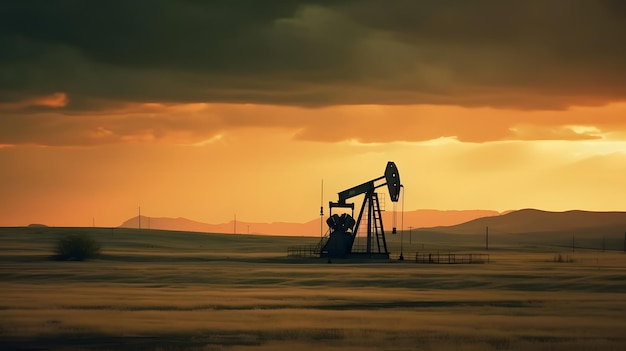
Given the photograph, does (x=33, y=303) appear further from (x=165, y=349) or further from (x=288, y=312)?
(x=165, y=349)

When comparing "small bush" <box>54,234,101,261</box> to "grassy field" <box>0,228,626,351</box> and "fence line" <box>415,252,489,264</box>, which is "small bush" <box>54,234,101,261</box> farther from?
"fence line" <box>415,252,489,264</box>

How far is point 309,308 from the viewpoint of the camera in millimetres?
59312

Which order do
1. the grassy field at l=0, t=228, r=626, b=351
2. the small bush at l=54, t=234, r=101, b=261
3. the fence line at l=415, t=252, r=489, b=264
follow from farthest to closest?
the fence line at l=415, t=252, r=489, b=264 → the small bush at l=54, t=234, r=101, b=261 → the grassy field at l=0, t=228, r=626, b=351

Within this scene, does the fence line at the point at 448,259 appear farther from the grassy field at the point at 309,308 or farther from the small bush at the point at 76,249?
the small bush at the point at 76,249

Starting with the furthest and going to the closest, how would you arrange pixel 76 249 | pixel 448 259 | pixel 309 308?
pixel 448 259, pixel 76 249, pixel 309 308

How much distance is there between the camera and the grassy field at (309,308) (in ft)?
147

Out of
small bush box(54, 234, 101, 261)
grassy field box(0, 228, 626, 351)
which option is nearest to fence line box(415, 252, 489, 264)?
grassy field box(0, 228, 626, 351)

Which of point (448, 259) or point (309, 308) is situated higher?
point (448, 259)

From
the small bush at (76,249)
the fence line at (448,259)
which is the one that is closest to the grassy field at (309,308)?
the small bush at (76,249)

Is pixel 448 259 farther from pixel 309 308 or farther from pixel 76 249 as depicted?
pixel 309 308

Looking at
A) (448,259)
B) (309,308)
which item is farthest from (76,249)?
(309,308)

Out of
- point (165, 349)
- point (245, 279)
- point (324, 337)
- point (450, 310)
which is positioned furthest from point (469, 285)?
point (165, 349)

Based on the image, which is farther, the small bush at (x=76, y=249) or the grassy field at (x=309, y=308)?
the small bush at (x=76, y=249)

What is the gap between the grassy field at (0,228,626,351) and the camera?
44.7 metres
